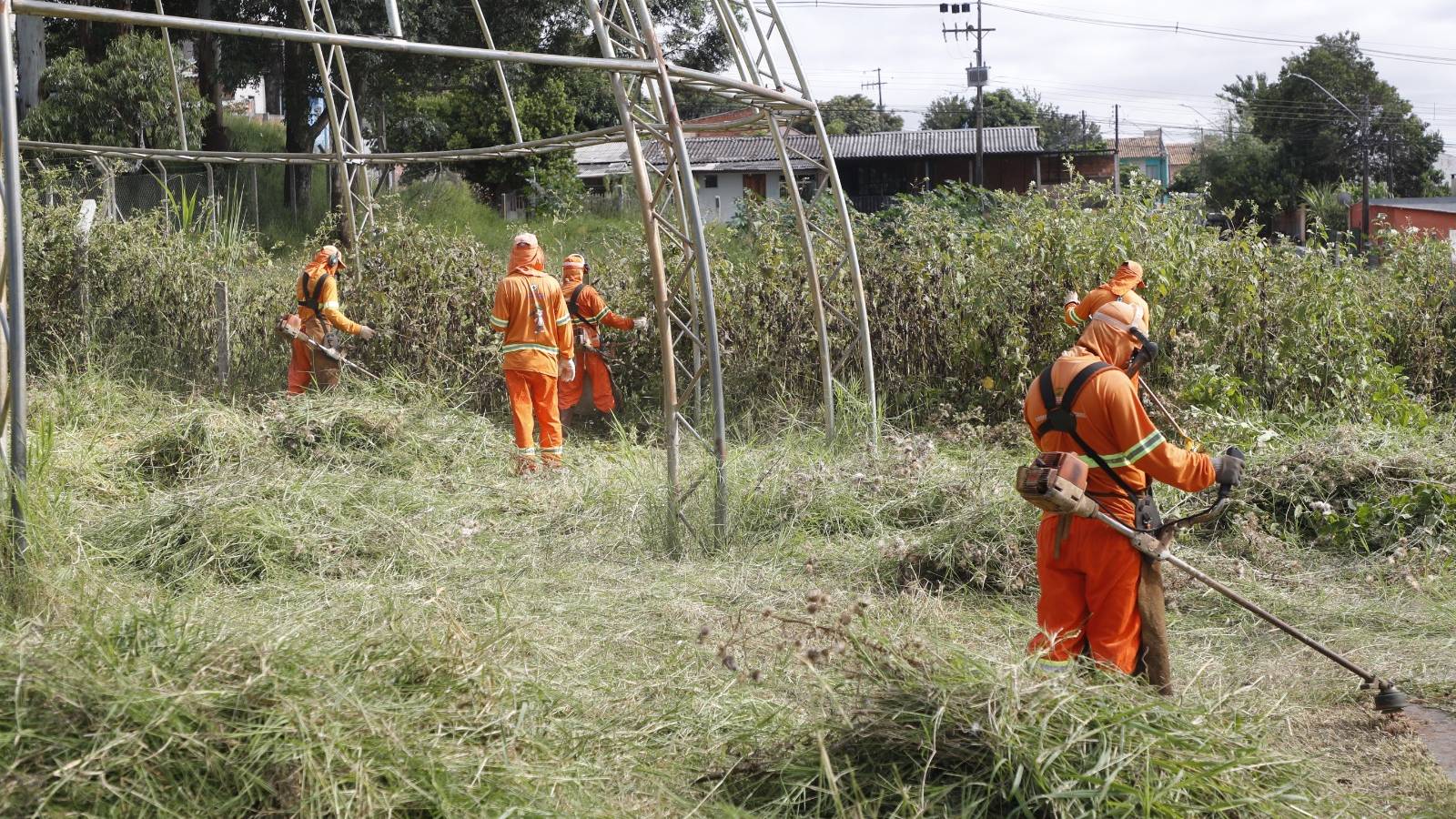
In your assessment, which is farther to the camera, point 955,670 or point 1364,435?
point 1364,435

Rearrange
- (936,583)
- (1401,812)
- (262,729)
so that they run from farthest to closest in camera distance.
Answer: (936,583)
(1401,812)
(262,729)

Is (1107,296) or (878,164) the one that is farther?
(878,164)

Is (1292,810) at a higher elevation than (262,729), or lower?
lower

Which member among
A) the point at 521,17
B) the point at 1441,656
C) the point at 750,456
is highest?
the point at 521,17

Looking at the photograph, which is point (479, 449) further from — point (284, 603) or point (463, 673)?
point (463, 673)

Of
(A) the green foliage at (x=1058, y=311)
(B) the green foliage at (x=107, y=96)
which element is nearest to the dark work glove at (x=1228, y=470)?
(A) the green foliage at (x=1058, y=311)

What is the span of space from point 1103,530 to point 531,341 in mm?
5512

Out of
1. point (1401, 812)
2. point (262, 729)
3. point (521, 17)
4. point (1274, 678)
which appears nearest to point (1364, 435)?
point (1274, 678)

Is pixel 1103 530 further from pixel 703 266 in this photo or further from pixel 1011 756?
pixel 703 266

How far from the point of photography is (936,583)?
20.7 ft

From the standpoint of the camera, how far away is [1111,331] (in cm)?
468

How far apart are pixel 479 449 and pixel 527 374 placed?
642 millimetres

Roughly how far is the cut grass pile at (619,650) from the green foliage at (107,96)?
345 inches

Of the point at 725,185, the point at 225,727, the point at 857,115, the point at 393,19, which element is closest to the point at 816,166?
the point at 393,19
